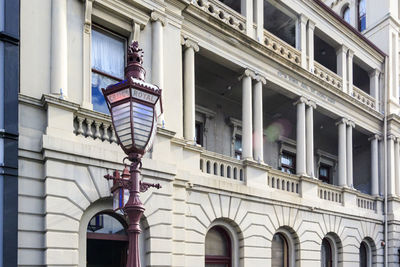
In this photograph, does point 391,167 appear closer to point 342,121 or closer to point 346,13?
point 342,121

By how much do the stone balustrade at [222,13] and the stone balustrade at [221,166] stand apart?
4131 millimetres

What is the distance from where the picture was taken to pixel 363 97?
20.0m

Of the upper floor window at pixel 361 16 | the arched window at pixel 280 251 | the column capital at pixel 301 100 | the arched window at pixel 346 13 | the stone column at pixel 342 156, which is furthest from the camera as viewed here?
the arched window at pixel 346 13

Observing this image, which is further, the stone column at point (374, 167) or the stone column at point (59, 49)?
the stone column at point (374, 167)

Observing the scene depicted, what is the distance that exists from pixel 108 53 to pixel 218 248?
6.43 meters

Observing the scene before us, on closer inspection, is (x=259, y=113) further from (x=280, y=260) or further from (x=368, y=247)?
(x=368, y=247)

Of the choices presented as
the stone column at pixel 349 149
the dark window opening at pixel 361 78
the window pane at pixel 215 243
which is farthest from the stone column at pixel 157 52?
the dark window opening at pixel 361 78

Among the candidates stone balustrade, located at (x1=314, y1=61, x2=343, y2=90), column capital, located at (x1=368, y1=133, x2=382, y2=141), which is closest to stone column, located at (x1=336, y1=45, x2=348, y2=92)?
stone balustrade, located at (x1=314, y1=61, x2=343, y2=90)

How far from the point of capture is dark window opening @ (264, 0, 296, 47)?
17.1m

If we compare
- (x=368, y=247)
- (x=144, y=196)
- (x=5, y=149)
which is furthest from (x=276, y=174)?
(x=5, y=149)

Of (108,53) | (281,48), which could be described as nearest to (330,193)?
(281,48)

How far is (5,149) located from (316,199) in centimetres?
1141

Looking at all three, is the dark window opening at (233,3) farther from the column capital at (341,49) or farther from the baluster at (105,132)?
the baluster at (105,132)

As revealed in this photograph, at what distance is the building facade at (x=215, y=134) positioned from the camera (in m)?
8.88
